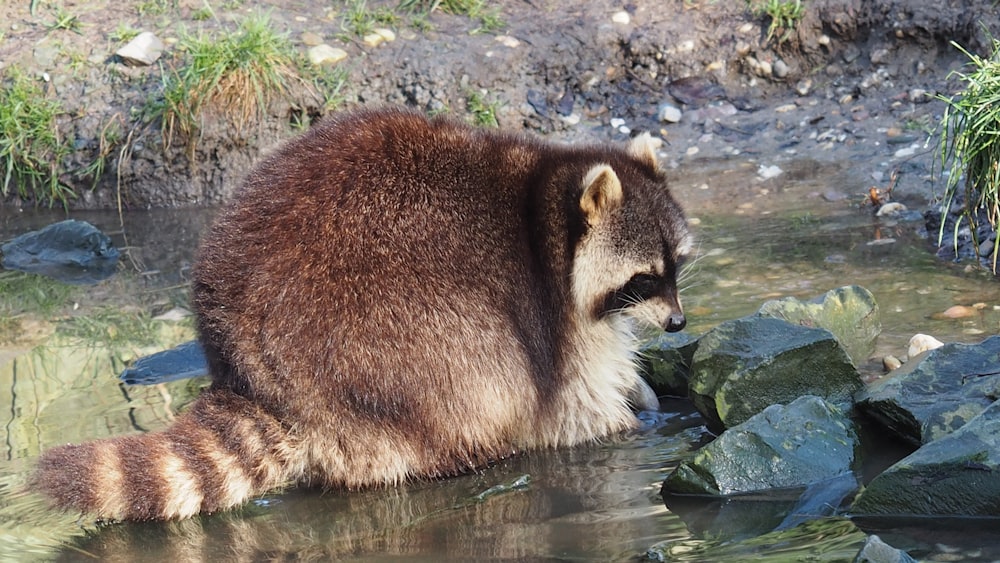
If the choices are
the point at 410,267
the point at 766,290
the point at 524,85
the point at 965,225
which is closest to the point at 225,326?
the point at 410,267

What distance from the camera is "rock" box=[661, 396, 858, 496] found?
145 inches

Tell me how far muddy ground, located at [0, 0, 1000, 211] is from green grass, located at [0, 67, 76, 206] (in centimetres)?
10

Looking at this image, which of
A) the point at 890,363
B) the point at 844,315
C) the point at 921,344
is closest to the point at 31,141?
the point at 844,315

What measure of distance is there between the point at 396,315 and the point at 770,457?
1.27 meters

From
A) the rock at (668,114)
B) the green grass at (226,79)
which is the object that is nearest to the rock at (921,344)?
the rock at (668,114)

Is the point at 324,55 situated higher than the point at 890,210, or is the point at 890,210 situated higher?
the point at 324,55

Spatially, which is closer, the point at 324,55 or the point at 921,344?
the point at 921,344

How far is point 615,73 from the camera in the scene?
863 centimetres

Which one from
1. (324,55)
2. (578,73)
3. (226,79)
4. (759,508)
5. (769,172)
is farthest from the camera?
(578,73)

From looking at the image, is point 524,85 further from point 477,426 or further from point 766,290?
point 477,426

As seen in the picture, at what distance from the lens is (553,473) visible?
409 cm

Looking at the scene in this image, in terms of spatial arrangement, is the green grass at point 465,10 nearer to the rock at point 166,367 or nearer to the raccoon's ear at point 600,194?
the rock at point 166,367

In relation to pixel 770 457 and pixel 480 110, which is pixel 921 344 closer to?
pixel 770 457

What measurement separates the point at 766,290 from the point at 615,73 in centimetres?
354
